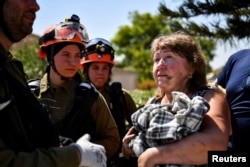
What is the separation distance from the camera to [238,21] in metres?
11.1

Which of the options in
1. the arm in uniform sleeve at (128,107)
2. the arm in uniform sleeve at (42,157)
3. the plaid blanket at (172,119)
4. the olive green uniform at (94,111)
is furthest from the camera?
the arm in uniform sleeve at (128,107)

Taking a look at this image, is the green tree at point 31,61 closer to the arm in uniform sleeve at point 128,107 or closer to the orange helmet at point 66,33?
the arm in uniform sleeve at point 128,107

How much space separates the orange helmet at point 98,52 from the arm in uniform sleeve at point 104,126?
1.29 metres

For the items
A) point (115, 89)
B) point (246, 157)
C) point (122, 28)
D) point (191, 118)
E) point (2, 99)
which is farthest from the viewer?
point (122, 28)

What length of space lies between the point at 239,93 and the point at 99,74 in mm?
1765

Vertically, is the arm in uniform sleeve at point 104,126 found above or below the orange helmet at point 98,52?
below

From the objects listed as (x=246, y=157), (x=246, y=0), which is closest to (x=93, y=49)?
(x=246, y=157)

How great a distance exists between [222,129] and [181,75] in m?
0.49

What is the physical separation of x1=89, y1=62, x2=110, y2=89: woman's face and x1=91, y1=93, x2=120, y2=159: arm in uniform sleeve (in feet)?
3.76

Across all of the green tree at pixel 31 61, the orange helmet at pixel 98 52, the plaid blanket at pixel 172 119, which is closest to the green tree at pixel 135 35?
the green tree at pixel 31 61

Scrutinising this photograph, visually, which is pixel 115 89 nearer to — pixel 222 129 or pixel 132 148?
pixel 132 148

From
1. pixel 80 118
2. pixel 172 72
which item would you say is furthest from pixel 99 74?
pixel 172 72

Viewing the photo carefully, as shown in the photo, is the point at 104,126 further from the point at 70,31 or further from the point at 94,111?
the point at 70,31

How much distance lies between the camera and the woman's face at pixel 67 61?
329cm
